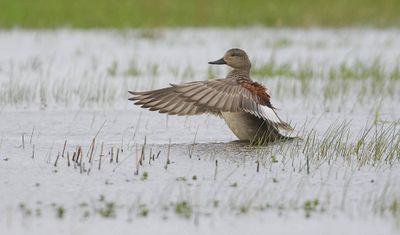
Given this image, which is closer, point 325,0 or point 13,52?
point 13,52

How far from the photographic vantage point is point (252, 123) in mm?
8570

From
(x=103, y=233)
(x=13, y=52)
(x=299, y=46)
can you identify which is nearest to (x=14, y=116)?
(x=103, y=233)

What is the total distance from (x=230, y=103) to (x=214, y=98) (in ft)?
0.51

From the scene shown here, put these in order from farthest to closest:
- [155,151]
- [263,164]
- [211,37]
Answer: [211,37], [155,151], [263,164]

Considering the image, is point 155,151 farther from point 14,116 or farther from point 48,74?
point 48,74

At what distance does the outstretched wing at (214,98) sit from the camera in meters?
8.21

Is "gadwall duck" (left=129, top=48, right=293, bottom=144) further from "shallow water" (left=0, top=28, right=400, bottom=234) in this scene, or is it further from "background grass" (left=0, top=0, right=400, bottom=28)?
"background grass" (left=0, top=0, right=400, bottom=28)

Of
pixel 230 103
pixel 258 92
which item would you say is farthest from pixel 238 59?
pixel 230 103

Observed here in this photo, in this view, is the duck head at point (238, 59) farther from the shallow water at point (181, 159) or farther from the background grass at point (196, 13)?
the background grass at point (196, 13)

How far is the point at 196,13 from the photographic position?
21.4 metres

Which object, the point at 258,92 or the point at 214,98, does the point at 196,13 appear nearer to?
the point at 258,92

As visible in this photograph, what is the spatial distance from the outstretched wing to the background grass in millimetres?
11360

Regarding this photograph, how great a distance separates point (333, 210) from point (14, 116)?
494cm

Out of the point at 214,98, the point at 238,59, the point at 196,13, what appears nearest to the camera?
the point at 214,98
